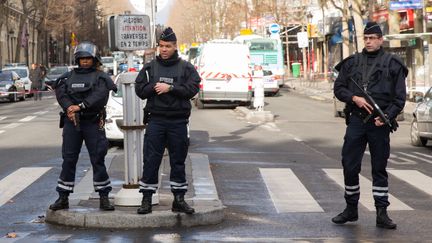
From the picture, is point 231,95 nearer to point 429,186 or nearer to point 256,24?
point 429,186

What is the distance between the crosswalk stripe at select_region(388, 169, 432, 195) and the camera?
38.4 feet

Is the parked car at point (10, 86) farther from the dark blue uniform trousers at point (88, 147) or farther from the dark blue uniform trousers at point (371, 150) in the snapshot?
the dark blue uniform trousers at point (371, 150)

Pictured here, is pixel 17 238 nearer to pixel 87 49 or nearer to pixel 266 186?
pixel 87 49

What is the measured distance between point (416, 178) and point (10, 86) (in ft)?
102

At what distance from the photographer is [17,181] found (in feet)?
40.9

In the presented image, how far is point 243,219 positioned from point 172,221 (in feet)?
3.15

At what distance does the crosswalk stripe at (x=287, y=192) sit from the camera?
9.95 m

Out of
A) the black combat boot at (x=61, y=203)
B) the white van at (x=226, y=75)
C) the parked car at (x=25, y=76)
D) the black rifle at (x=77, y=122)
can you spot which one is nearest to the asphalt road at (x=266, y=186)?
the black combat boot at (x=61, y=203)

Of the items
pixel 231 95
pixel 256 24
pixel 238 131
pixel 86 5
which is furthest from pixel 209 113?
pixel 86 5

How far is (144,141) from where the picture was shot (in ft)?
28.7

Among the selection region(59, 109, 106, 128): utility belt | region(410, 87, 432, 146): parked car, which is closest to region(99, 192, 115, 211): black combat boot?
region(59, 109, 106, 128): utility belt

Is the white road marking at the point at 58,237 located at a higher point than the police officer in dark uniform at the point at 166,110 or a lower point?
lower

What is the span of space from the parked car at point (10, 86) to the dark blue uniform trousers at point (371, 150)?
33805mm

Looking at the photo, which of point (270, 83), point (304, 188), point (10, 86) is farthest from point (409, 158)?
point (10, 86)
